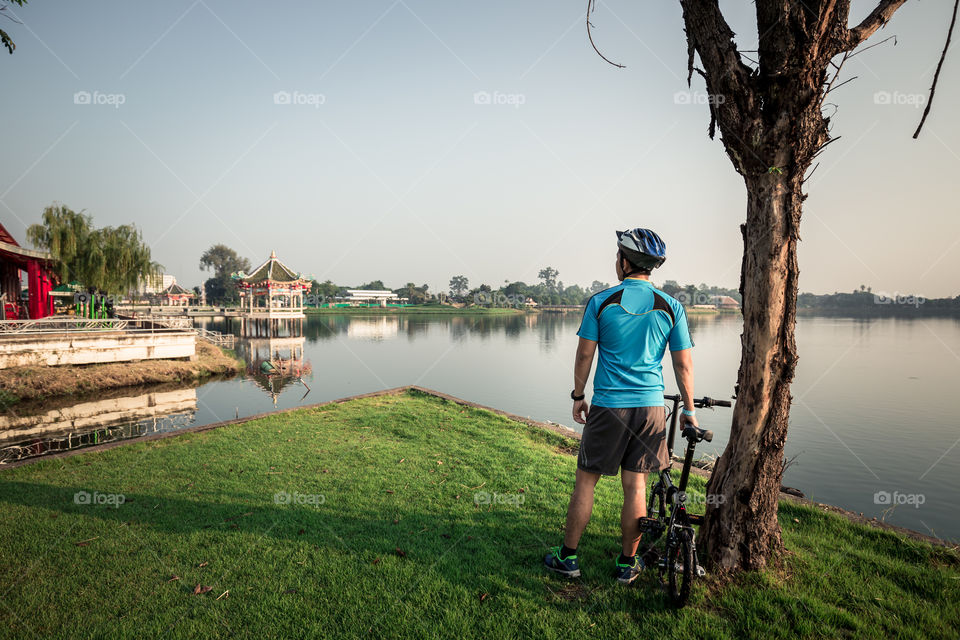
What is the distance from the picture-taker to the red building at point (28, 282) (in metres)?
19.5

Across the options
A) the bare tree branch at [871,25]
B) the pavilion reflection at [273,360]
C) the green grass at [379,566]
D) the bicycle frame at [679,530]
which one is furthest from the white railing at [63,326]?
the bare tree branch at [871,25]

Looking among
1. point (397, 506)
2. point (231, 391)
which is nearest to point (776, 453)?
point (397, 506)

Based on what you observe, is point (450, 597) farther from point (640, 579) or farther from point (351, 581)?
point (640, 579)

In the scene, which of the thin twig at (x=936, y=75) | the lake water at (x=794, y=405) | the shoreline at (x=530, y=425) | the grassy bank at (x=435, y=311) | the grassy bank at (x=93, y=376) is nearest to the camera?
the thin twig at (x=936, y=75)

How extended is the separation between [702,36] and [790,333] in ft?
6.64

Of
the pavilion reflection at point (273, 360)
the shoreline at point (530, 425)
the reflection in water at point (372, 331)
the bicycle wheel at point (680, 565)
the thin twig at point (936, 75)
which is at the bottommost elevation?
the reflection in water at point (372, 331)

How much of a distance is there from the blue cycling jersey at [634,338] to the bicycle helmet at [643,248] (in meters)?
0.12

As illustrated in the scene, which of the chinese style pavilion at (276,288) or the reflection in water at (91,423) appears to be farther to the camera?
the chinese style pavilion at (276,288)

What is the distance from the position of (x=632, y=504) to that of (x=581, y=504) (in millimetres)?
304

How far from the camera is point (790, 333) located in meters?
2.71

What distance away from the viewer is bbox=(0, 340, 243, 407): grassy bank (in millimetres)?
12812

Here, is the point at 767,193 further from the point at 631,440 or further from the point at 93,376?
the point at 93,376

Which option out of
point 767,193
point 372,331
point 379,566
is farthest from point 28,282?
point 372,331

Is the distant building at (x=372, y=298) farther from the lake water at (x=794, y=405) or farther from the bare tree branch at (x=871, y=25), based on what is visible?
the bare tree branch at (x=871, y=25)
